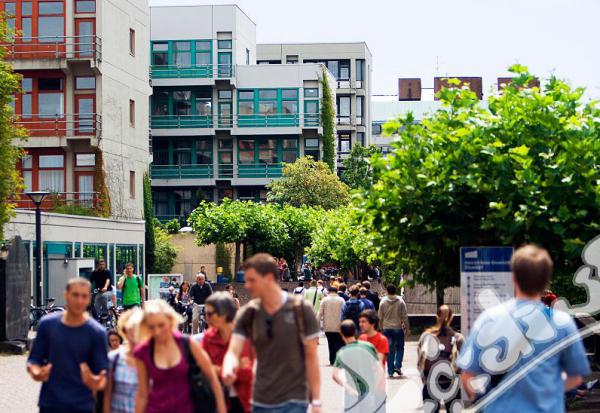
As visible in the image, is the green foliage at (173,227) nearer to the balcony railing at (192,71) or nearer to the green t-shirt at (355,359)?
the balcony railing at (192,71)

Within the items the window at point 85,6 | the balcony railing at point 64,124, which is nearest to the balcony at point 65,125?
the balcony railing at point 64,124

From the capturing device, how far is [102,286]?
91.0ft

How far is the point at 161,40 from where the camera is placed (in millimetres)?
77875

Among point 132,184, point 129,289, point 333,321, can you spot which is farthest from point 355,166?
point 333,321

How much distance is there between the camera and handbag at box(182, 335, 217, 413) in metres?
8.08

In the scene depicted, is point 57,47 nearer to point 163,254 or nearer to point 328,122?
point 163,254

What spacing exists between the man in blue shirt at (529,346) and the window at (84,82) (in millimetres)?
44099

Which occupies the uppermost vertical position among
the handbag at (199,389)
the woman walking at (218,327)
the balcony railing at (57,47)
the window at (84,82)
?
the balcony railing at (57,47)

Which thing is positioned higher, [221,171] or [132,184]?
[221,171]

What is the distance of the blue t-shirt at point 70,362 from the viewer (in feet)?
29.6

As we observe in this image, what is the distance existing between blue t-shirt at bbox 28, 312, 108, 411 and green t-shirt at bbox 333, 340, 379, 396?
140 inches

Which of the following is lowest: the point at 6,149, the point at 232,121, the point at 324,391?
the point at 324,391

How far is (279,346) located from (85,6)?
4354cm

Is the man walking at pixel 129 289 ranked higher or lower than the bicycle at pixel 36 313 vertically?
higher
